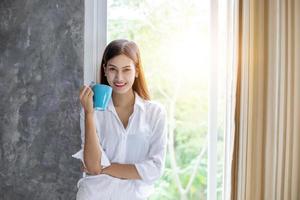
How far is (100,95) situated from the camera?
1722 mm

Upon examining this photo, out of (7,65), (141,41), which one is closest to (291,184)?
(141,41)

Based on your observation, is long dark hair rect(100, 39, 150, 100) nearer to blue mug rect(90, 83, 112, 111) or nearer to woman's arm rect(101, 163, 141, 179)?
blue mug rect(90, 83, 112, 111)

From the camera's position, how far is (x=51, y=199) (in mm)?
2031

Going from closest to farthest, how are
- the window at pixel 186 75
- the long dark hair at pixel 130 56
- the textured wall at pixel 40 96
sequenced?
the long dark hair at pixel 130 56 → the textured wall at pixel 40 96 → the window at pixel 186 75

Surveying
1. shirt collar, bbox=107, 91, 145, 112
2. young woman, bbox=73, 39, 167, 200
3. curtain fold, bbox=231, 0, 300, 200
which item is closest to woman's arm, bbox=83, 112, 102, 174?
young woman, bbox=73, 39, 167, 200

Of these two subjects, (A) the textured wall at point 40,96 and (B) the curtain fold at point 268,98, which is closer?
(B) the curtain fold at point 268,98

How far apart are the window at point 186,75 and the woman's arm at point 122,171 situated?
414mm

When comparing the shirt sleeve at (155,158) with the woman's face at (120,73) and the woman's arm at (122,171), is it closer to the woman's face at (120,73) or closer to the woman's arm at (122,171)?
the woman's arm at (122,171)

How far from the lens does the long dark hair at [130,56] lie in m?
1.81

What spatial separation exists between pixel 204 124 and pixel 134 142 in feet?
1.61

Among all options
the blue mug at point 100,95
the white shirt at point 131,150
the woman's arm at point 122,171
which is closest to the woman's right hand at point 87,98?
the blue mug at point 100,95

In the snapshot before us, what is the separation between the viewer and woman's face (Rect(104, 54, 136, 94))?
1810mm

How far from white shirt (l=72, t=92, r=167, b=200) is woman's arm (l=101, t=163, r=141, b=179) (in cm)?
2

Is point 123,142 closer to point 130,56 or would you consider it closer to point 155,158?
point 155,158
